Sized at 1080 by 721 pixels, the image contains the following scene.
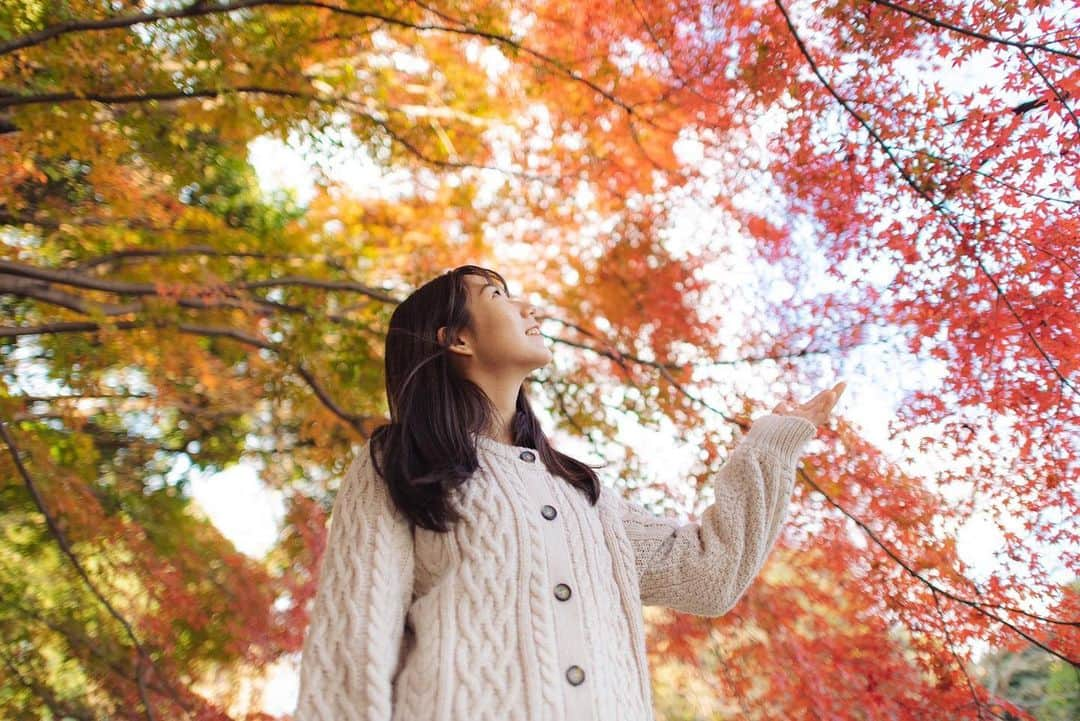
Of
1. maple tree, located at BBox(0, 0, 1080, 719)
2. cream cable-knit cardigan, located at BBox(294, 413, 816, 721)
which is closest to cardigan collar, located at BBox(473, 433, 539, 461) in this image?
cream cable-knit cardigan, located at BBox(294, 413, 816, 721)

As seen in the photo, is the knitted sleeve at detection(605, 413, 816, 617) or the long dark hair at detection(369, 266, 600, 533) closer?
the long dark hair at detection(369, 266, 600, 533)

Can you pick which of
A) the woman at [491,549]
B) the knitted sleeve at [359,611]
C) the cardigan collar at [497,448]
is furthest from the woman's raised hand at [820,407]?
the knitted sleeve at [359,611]

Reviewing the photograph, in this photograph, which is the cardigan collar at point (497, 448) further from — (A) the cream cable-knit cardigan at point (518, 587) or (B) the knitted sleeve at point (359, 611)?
(B) the knitted sleeve at point (359, 611)

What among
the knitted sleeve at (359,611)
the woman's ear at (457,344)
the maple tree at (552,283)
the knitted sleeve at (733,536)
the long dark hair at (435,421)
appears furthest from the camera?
the maple tree at (552,283)

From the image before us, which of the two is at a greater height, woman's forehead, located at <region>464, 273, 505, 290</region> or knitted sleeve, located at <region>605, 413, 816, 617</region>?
woman's forehead, located at <region>464, 273, 505, 290</region>

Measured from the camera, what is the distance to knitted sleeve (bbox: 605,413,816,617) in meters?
1.95

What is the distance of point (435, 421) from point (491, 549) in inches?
12.8

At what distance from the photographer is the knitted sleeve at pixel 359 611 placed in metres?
1.59

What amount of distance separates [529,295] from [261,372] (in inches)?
55.6

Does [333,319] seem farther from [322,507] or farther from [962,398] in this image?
[962,398]

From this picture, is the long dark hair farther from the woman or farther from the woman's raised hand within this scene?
the woman's raised hand

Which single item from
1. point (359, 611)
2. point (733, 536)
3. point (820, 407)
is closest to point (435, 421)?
point (359, 611)

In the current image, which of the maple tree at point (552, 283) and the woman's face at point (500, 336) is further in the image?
the maple tree at point (552, 283)

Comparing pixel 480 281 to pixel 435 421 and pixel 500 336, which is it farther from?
pixel 435 421
